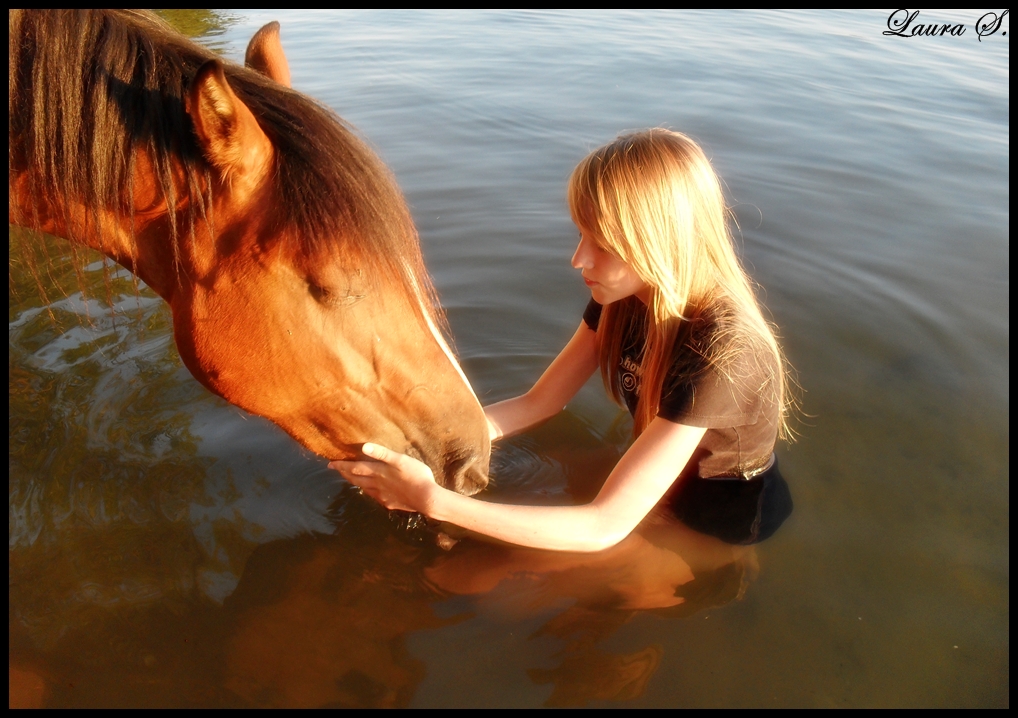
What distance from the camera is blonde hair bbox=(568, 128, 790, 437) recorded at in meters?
2.05

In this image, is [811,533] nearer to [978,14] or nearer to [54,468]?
[54,468]

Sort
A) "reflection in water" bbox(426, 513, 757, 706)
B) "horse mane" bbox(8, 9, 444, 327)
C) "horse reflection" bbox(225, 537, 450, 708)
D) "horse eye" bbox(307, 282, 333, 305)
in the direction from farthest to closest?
1. "reflection in water" bbox(426, 513, 757, 706)
2. "horse reflection" bbox(225, 537, 450, 708)
3. "horse eye" bbox(307, 282, 333, 305)
4. "horse mane" bbox(8, 9, 444, 327)

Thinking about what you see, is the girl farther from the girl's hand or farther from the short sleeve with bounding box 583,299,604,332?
the short sleeve with bounding box 583,299,604,332

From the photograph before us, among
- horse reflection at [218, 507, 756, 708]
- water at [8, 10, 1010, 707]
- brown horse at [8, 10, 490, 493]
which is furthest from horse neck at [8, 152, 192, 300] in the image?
horse reflection at [218, 507, 756, 708]

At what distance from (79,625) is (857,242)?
4.80 meters

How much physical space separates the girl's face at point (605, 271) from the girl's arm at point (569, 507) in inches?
16.9

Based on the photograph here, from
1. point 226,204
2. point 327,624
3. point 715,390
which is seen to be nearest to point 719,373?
point 715,390

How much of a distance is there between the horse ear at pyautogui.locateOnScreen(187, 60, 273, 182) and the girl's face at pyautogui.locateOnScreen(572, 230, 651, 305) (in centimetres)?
96

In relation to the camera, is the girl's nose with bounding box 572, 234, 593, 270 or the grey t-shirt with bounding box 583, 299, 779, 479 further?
the girl's nose with bounding box 572, 234, 593, 270

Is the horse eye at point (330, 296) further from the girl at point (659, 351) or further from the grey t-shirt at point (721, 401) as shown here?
the grey t-shirt at point (721, 401)

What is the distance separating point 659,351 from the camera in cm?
224

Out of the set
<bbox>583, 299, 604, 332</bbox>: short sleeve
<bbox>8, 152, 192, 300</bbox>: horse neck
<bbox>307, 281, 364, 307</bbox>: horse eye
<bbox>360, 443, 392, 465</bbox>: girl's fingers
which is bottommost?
<bbox>360, 443, 392, 465</bbox>: girl's fingers

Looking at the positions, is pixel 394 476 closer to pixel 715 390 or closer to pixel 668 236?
pixel 715 390

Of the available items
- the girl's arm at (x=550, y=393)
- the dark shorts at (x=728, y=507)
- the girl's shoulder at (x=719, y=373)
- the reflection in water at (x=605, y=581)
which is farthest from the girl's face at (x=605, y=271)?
the reflection in water at (x=605, y=581)
